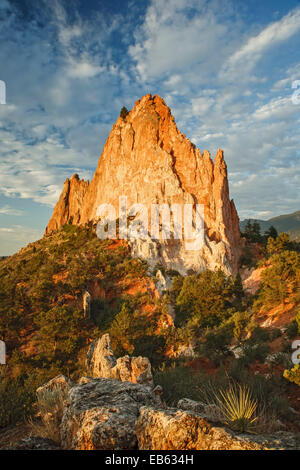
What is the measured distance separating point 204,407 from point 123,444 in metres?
1.95

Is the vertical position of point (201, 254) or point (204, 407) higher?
point (201, 254)

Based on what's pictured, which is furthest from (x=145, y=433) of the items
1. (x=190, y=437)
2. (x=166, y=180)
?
(x=166, y=180)

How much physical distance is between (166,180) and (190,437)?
3911 cm

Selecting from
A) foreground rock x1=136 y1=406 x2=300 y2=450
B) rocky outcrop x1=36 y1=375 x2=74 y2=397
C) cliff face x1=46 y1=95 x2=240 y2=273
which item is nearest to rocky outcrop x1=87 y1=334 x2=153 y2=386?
rocky outcrop x1=36 y1=375 x2=74 y2=397

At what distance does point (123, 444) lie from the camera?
278 centimetres

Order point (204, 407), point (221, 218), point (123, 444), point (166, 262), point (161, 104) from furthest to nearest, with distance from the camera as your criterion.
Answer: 1. point (161, 104)
2. point (221, 218)
3. point (166, 262)
4. point (204, 407)
5. point (123, 444)

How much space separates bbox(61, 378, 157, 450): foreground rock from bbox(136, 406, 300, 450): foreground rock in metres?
0.26

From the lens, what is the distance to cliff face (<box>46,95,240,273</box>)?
115 ft

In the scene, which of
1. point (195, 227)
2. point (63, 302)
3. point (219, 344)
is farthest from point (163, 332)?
point (195, 227)

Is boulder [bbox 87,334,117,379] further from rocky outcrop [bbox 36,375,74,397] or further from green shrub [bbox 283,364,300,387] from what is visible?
green shrub [bbox 283,364,300,387]

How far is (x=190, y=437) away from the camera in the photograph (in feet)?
8.50
